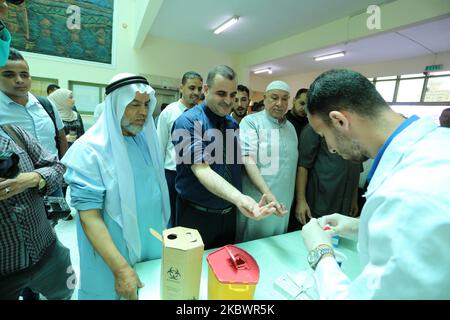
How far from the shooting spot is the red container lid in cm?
78

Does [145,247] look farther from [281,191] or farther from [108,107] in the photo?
[281,191]

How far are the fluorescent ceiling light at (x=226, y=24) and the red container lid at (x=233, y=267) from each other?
4719 millimetres

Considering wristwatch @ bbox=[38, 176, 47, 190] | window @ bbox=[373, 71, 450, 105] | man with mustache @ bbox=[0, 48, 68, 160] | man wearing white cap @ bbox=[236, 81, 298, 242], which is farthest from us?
window @ bbox=[373, 71, 450, 105]

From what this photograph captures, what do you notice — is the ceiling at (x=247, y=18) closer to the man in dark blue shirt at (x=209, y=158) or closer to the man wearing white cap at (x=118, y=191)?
the man in dark blue shirt at (x=209, y=158)

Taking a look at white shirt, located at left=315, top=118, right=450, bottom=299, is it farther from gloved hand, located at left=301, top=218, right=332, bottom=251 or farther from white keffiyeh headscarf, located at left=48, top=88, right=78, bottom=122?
white keffiyeh headscarf, located at left=48, top=88, right=78, bottom=122

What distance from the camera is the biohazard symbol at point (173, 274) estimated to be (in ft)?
2.55

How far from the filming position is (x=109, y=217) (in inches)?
Result: 42.8

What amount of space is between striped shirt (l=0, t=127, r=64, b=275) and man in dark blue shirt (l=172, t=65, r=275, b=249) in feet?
2.29

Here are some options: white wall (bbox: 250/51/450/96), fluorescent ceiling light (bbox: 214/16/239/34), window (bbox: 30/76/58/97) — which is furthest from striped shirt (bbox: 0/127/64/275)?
white wall (bbox: 250/51/450/96)

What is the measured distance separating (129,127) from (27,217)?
2.12 ft

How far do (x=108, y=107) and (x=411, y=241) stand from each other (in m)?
1.20

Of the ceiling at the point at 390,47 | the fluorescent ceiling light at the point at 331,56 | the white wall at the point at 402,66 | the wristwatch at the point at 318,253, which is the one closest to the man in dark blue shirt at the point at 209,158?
the wristwatch at the point at 318,253

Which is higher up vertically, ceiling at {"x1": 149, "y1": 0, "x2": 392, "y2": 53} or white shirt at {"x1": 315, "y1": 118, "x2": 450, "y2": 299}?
ceiling at {"x1": 149, "y1": 0, "x2": 392, "y2": 53}
